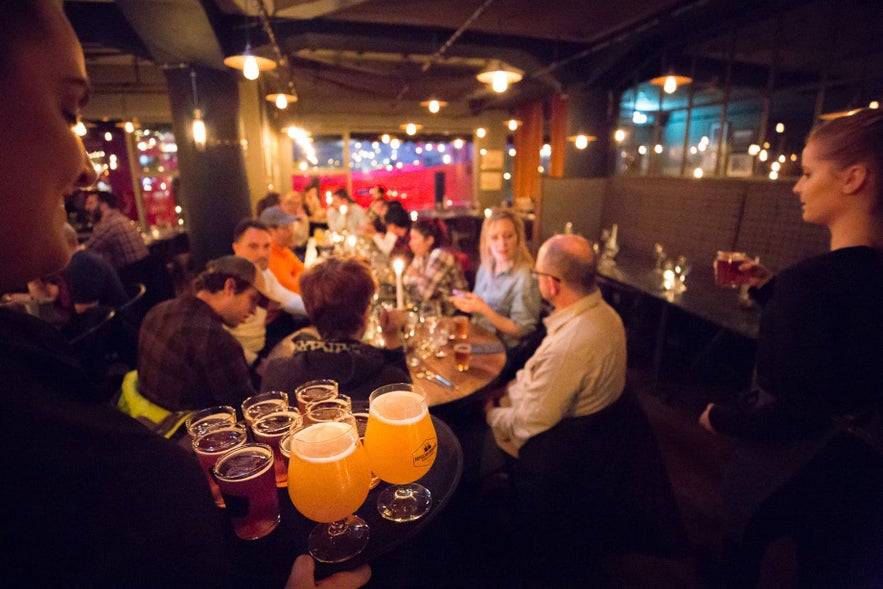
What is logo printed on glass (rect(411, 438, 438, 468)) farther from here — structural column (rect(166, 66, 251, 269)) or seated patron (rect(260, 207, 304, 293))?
structural column (rect(166, 66, 251, 269))

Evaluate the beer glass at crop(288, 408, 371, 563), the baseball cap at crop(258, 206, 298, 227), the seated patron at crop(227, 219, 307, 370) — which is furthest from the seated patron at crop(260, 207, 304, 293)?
the beer glass at crop(288, 408, 371, 563)

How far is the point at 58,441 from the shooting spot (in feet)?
1.55

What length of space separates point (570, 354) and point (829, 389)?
780 mm

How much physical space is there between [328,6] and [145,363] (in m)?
5.16

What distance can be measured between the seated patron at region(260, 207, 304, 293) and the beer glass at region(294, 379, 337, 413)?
2.85m

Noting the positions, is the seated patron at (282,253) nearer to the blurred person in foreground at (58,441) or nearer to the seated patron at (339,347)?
the seated patron at (339,347)

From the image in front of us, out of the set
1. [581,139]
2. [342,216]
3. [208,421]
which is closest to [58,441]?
[208,421]

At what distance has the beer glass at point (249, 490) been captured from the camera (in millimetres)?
837

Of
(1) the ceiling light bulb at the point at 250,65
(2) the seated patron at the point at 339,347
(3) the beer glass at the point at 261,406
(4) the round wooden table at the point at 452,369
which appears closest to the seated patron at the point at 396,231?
(1) the ceiling light bulb at the point at 250,65

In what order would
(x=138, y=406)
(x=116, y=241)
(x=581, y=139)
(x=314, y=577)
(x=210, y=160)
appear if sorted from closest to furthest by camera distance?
(x=314, y=577) → (x=138, y=406) → (x=116, y=241) → (x=210, y=160) → (x=581, y=139)

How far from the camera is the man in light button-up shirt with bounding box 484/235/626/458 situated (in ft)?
5.83

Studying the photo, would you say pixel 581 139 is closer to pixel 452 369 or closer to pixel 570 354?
pixel 452 369

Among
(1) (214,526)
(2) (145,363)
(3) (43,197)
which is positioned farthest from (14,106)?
(2) (145,363)

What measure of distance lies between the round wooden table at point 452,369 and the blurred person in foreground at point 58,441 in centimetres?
136
